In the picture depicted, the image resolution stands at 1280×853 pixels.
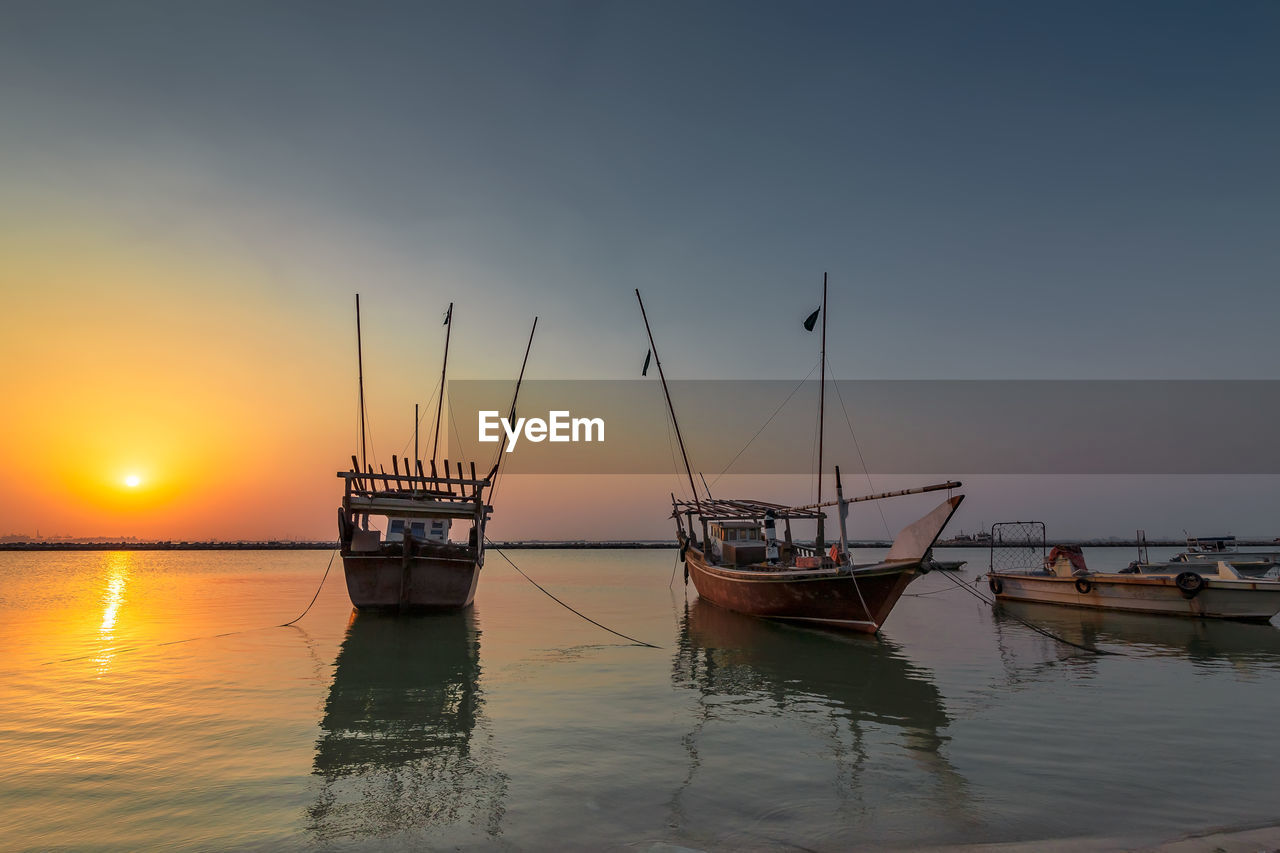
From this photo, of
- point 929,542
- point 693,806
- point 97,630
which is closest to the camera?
point 693,806

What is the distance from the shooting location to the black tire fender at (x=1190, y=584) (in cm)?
2675

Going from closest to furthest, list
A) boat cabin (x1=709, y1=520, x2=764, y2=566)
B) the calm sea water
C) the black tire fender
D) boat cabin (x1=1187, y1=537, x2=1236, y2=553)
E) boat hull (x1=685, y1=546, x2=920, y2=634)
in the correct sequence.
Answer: the calm sea water < boat hull (x1=685, y1=546, x2=920, y2=634) < the black tire fender < boat cabin (x1=709, y1=520, x2=764, y2=566) < boat cabin (x1=1187, y1=537, x2=1236, y2=553)

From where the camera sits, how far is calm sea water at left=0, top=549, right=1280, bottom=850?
708 centimetres

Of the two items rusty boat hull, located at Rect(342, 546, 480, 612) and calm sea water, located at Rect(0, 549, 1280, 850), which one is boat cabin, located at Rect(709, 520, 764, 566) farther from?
rusty boat hull, located at Rect(342, 546, 480, 612)

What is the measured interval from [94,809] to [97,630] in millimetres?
22876

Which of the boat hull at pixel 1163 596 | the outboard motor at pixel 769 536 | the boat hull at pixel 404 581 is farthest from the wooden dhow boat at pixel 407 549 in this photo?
the boat hull at pixel 1163 596

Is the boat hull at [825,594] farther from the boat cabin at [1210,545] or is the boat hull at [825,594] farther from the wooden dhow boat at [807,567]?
the boat cabin at [1210,545]

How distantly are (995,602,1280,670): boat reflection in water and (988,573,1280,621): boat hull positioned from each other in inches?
15.2

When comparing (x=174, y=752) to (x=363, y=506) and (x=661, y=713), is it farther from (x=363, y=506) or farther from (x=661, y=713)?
(x=363, y=506)

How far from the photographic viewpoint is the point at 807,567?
2461 cm

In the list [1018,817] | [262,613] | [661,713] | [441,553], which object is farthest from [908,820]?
[262,613]

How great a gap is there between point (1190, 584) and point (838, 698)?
2315cm

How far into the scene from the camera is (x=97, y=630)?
2497cm

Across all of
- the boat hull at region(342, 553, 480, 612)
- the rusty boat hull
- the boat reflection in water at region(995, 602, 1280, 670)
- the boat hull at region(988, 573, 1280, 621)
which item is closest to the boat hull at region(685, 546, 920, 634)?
the boat reflection in water at region(995, 602, 1280, 670)
